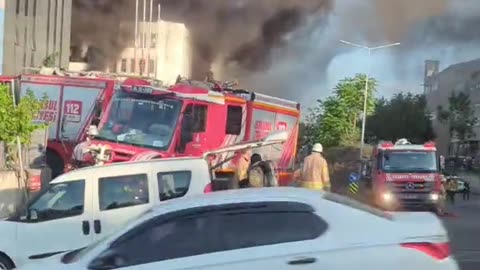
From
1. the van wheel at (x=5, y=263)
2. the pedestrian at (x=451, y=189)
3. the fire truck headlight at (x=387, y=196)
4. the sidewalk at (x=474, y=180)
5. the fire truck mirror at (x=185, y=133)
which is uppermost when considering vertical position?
the fire truck mirror at (x=185, y=133)

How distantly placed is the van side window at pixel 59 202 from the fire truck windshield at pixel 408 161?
15.0 metres

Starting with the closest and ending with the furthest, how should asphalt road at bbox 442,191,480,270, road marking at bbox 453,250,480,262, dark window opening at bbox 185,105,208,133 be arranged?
1. asphalt road at bbox 442,191,480,270
2. road marking at bbox 453,250,480,262
3. dark window opening at bbox 185,105,208,133

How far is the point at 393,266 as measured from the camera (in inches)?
243

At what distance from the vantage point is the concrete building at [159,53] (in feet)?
119

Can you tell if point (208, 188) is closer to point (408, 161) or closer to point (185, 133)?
point (185, 133)

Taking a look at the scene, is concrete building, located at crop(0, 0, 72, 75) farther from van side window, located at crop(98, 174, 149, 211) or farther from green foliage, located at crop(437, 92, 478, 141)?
green foliage, located at crop(437, 92, 478, 141)

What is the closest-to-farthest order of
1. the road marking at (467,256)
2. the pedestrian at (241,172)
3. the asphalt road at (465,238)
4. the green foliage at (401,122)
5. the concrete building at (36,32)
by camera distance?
the asphalt road at (465,238) → the road marking at (467,256) → the pedestrian at (241,172) → the concrete building at (36,32) → the green foliage at (401,122)

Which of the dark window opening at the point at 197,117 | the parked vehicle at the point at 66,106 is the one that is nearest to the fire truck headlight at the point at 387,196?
the dark window opening at the point at 197,117

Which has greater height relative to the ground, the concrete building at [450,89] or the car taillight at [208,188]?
the concrete building at [450,89]

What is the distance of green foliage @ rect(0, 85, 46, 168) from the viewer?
18.5m

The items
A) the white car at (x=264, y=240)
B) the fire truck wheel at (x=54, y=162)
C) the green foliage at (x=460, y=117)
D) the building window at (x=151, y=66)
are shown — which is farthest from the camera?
the green foliage at (x=460, y=117)

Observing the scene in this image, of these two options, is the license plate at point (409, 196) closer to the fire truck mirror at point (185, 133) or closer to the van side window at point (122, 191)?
the fire truck mirror at point (185, 133)

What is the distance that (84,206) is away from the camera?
9.77 metres

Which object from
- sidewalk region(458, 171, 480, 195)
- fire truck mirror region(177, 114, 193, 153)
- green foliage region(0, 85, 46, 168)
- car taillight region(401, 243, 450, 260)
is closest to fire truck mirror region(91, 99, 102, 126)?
green foliage region(0, 85, 46, 168)
